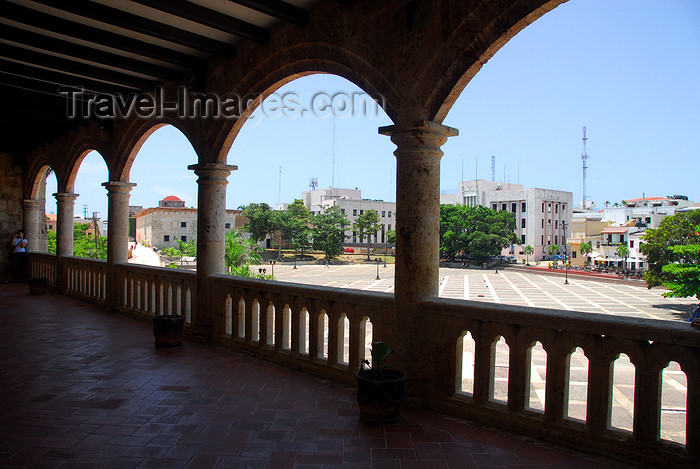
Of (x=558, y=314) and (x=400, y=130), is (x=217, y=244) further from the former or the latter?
(x=558, y=314)

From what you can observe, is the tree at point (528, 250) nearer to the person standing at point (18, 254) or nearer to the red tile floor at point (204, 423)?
the person standing at point (18, 254)

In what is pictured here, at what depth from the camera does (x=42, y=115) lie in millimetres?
8570

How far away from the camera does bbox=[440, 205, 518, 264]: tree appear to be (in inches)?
2445

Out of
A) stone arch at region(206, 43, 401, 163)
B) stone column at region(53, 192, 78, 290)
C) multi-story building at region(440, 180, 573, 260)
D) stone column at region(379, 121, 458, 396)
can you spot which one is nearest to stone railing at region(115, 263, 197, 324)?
stone arch at region(206, 43, 401, 163)

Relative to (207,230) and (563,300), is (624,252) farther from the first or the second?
(207,230)

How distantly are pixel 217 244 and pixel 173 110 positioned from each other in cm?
224

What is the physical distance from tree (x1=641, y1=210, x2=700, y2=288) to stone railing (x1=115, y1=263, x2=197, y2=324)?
115ft

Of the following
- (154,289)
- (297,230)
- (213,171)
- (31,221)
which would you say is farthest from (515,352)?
(297,230)

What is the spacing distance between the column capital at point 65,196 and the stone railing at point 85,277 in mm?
1332

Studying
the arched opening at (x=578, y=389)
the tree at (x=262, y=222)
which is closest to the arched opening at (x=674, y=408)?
the arched opening at (x=578, y=389)

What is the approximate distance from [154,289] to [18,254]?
7.27 m

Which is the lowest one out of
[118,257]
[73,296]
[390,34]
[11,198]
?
[73,296]

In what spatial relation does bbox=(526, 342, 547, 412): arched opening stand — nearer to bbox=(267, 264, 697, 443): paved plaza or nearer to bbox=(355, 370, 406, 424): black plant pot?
bbox=(267, 264, 697, 443): paved plaza

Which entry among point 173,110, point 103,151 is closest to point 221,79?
point 173,110
